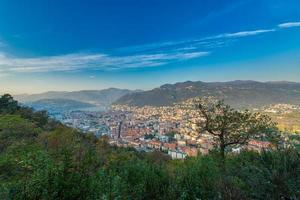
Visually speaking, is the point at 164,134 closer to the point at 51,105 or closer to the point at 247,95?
the point at 247,95

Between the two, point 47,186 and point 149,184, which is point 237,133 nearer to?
point 149,184

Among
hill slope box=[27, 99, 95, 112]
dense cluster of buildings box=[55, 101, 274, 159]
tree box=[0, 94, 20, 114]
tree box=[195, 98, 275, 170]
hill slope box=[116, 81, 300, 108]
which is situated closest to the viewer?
tree box=[195, 98, 275, 170]

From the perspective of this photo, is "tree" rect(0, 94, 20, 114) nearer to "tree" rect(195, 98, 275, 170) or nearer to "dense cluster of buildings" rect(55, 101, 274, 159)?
"dense cluster of buildings" rect(55, 101, 274, 159)

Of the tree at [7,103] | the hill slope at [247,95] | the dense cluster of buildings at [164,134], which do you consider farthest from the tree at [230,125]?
the hill slope at [247,95]

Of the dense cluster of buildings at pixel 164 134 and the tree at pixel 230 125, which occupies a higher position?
the tree at pixel 230 125

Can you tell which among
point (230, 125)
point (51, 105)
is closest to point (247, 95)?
point (51, 105)

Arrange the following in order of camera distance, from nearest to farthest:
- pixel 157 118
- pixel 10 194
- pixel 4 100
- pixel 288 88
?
pixel 10 194
pixel 4 100
pixel 157 118
pixel 288 88

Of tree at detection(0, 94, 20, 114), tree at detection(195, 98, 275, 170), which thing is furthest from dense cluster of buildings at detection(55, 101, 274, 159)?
tree at detection(0, 94, 20, 114)

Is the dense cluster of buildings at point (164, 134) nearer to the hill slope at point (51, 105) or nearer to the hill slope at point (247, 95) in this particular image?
the hill slope at point (247, 95)

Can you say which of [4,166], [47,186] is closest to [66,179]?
[47,186]
